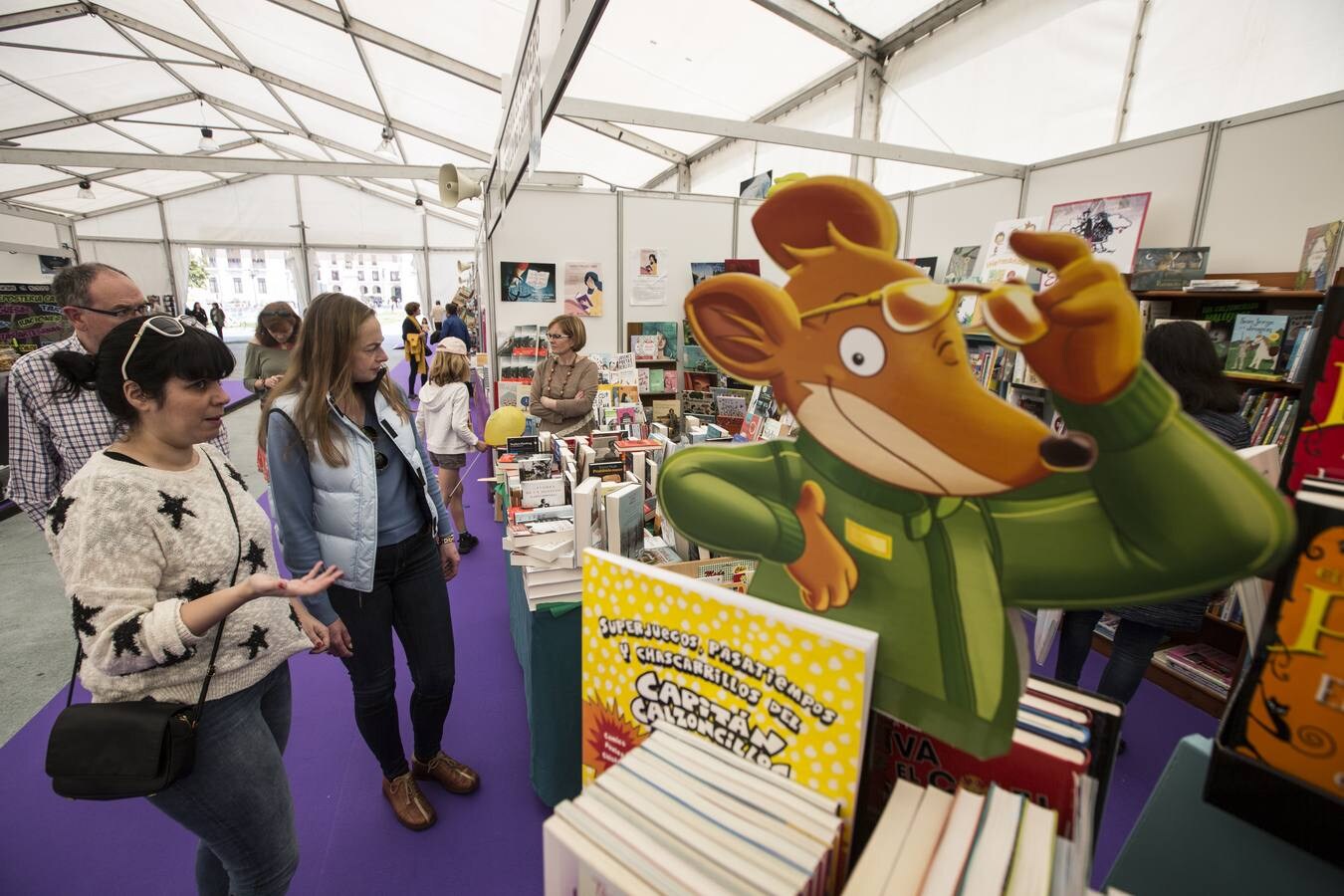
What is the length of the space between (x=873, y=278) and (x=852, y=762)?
20.4 inches

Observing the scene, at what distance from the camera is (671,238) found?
463 centimetres

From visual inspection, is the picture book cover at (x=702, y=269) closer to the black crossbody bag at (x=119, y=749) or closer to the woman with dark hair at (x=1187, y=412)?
the woman with dark hair at (x=1187, y=412)

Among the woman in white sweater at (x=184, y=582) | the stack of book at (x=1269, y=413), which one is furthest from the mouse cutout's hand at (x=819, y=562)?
the stack of book at (x=1269, y=413)

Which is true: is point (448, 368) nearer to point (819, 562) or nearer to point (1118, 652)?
point (819, 562)

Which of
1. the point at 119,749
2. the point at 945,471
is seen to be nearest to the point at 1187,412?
the point at 945,471

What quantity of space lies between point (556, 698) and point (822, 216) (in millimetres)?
1640

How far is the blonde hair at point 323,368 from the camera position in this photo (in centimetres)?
145

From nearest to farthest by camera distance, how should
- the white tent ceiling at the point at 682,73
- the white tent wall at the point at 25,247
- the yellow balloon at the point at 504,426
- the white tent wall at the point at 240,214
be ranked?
the yellow balloon at the point at 504,426 < the white tent ceiling at the point at 682,73 < the white tent wall at the point at 25,247 < the white tent wall at the point at 240,214

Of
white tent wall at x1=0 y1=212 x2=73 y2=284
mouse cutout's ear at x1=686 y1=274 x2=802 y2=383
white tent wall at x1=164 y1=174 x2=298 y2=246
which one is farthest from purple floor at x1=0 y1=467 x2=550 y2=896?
white tent wall at x1=164 y1=174 x2=298 y2=246

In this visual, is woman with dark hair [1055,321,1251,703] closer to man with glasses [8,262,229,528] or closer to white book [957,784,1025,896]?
white book [957,784,1025,896]

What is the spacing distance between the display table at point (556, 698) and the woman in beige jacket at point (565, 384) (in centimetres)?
179

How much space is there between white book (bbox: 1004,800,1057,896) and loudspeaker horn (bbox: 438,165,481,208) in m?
3.72

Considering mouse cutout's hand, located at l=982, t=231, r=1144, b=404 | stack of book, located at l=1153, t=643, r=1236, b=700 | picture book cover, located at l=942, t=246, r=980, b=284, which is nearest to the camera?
mouse cutout's hand, located at l=982, t=231, r=1144, b=404

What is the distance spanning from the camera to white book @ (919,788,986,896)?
20.5 inches
